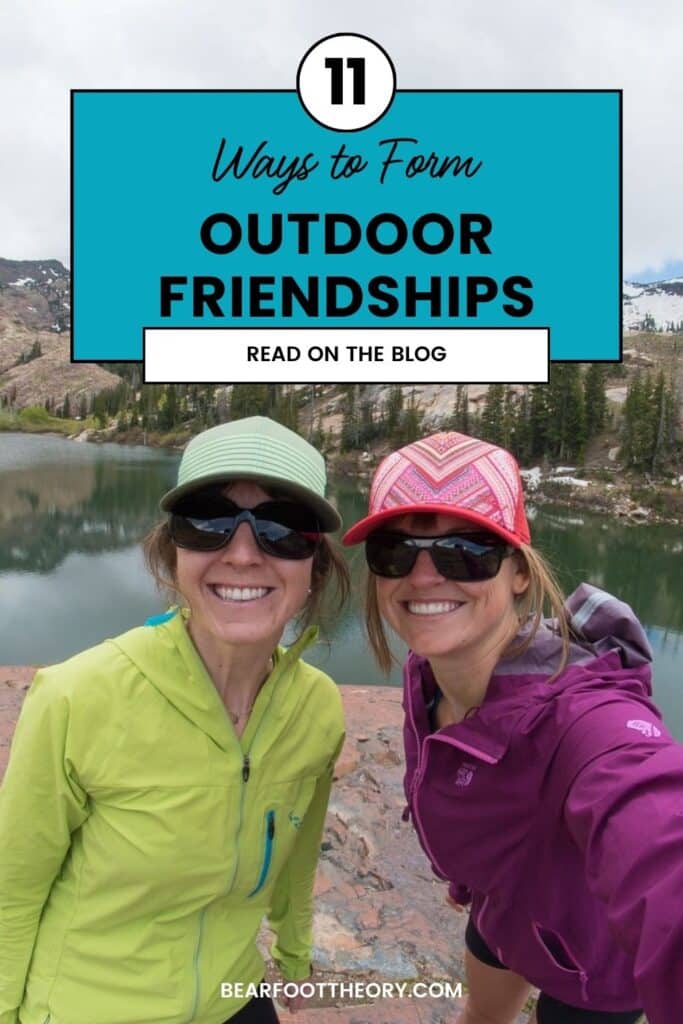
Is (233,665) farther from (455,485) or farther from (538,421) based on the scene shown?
(538,421)

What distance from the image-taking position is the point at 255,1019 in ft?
4.36

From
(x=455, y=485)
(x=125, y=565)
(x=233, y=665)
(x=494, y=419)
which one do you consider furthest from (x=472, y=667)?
(x=494, y=419)

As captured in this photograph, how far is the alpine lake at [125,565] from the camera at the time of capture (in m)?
9.69

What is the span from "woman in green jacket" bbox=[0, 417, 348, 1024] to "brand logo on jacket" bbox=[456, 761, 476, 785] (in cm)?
33

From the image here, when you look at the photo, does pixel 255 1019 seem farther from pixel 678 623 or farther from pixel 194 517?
pixel 678 623

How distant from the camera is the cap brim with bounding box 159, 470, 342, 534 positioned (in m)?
1.09

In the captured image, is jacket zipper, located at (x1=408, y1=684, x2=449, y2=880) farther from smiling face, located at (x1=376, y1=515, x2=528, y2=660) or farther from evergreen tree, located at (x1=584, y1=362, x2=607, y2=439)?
evergreen tree, located at (x1=584, y1=362, x2=607, y2=439)

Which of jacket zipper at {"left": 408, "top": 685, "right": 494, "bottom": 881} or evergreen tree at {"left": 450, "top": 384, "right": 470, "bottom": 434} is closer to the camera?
jacket zipper at {"left": 408, "top": 685, "right": 494, "bottom": 881}

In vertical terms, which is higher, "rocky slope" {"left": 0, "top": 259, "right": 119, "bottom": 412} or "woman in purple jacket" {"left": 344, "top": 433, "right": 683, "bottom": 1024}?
"rocky slope" {"left": 0, "top": 259, "right": 119, "bottom": 412}

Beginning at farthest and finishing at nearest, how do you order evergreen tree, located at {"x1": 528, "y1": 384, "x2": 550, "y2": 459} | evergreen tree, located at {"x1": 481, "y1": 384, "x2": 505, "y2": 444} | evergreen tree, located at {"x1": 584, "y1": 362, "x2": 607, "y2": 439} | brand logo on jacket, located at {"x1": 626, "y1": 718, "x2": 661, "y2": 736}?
evergreen tree, located at {"x1": 584, "y1": 362, "x2": 607, "y2": 439} < evergreen tree, located at {"x1": 528, "y1": 384, "x2": 550, "y2": 459} < evergreen tree, located at {"x1": 481, "y1": 384, "x2": 505, "y2": 444} < brand logo on jacket, located at {"x1": 626, "y1": 718, "x2": 661, "y2": 736}

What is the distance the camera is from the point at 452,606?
1.17 meters

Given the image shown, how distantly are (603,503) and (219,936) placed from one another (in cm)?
3032

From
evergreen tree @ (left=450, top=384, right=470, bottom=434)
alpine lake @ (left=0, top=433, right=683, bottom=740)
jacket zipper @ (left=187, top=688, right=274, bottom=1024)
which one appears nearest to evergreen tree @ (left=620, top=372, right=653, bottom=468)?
alpine lake @ (left=0, top=433, right=683, bottom=740)

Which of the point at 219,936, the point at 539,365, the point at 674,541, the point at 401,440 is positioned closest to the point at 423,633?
the point at 219,936
